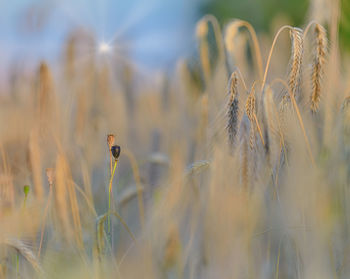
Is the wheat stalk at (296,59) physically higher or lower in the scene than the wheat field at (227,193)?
higher

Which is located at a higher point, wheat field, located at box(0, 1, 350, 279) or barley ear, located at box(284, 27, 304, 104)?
barley ear, located at box(284, 27, 304, 104)

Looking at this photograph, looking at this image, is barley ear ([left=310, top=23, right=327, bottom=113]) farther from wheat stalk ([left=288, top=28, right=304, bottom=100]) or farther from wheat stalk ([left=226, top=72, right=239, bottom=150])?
wheat stalk ([left=226, top=72, right=239, bottom=150])

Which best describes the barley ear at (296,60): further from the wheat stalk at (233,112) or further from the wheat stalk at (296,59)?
the wheat stalk at (233,112)

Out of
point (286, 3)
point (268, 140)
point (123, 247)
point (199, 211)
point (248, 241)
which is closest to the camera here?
point (268, 140)

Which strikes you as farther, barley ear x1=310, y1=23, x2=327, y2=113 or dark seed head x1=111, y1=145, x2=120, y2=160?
barley ear x1=310, y1=23, x2=327, y2=113

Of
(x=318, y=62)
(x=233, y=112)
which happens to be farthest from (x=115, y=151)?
(x=318, y=62)

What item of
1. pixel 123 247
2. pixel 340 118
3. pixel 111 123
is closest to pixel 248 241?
pixel 340 118

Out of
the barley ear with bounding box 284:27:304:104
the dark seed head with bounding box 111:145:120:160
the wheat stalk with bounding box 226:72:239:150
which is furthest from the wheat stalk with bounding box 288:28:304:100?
the dark seed head with bounding box 111:145:120:160

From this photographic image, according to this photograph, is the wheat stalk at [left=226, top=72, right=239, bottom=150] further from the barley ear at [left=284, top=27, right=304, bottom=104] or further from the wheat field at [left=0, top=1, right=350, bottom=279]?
the barley ear at [left=284, top=27, right=304, bottom=104]

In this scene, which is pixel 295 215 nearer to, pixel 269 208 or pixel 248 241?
pixel 269 208

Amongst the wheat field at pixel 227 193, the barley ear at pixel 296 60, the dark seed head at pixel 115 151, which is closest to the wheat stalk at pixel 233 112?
the wheat field at pixel 227 193

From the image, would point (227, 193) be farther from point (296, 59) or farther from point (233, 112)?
point (296, 59)
